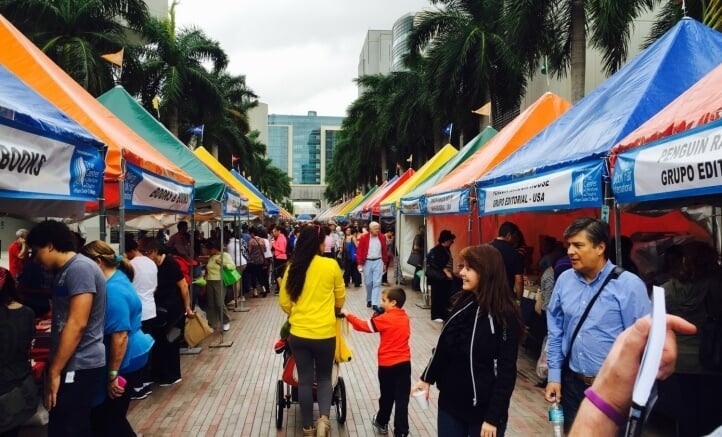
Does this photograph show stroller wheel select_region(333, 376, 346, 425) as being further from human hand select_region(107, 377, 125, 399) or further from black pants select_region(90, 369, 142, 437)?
human hand select_region(107, 377, 125, 399)

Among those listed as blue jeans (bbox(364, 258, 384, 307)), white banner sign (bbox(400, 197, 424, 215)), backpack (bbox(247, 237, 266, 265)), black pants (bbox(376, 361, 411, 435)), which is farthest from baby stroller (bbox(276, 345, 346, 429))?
backpack (bbox(247, 237, 266, 265))

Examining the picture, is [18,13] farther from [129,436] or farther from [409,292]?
[129,436]

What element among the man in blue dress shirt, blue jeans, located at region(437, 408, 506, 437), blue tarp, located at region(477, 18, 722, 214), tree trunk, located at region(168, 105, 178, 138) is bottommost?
blue jeans, located at region(437, 408, 506, 437)

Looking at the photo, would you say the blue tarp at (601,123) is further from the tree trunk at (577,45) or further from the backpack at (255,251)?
the tree trunk at (577,45)


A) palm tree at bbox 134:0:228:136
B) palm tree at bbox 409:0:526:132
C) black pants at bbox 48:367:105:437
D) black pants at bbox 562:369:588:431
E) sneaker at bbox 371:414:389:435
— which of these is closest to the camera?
black pants at bbox 562:369:588:431

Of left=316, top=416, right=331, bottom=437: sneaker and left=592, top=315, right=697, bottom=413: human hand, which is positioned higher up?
left=592, top=315, right=697, bottom=413: human hand

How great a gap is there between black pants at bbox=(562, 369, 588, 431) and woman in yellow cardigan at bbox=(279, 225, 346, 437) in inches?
77.2

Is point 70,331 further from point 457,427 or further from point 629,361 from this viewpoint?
point 629,361

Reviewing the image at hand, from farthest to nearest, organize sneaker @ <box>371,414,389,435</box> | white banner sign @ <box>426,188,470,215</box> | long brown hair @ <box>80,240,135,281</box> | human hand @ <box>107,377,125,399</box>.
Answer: white banner sign @ <box>426,188,470,215</box>
sneaker @ <box>371,414,389,435</box>
long brown hair @ <box>80,240,135,281</box>
human hand @ <box>107,377,125,399</box>

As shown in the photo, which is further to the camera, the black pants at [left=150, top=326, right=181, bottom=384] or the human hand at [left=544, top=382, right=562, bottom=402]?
the black pants at [left=150, top=326, right=181, bottom=384]

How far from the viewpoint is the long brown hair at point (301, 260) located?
460 cm

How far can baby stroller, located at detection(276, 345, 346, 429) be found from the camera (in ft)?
16.7

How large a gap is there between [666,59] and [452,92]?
1959 centimetres

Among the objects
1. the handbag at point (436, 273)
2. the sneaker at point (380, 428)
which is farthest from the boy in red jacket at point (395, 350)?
the handbag at point (436, 273)
